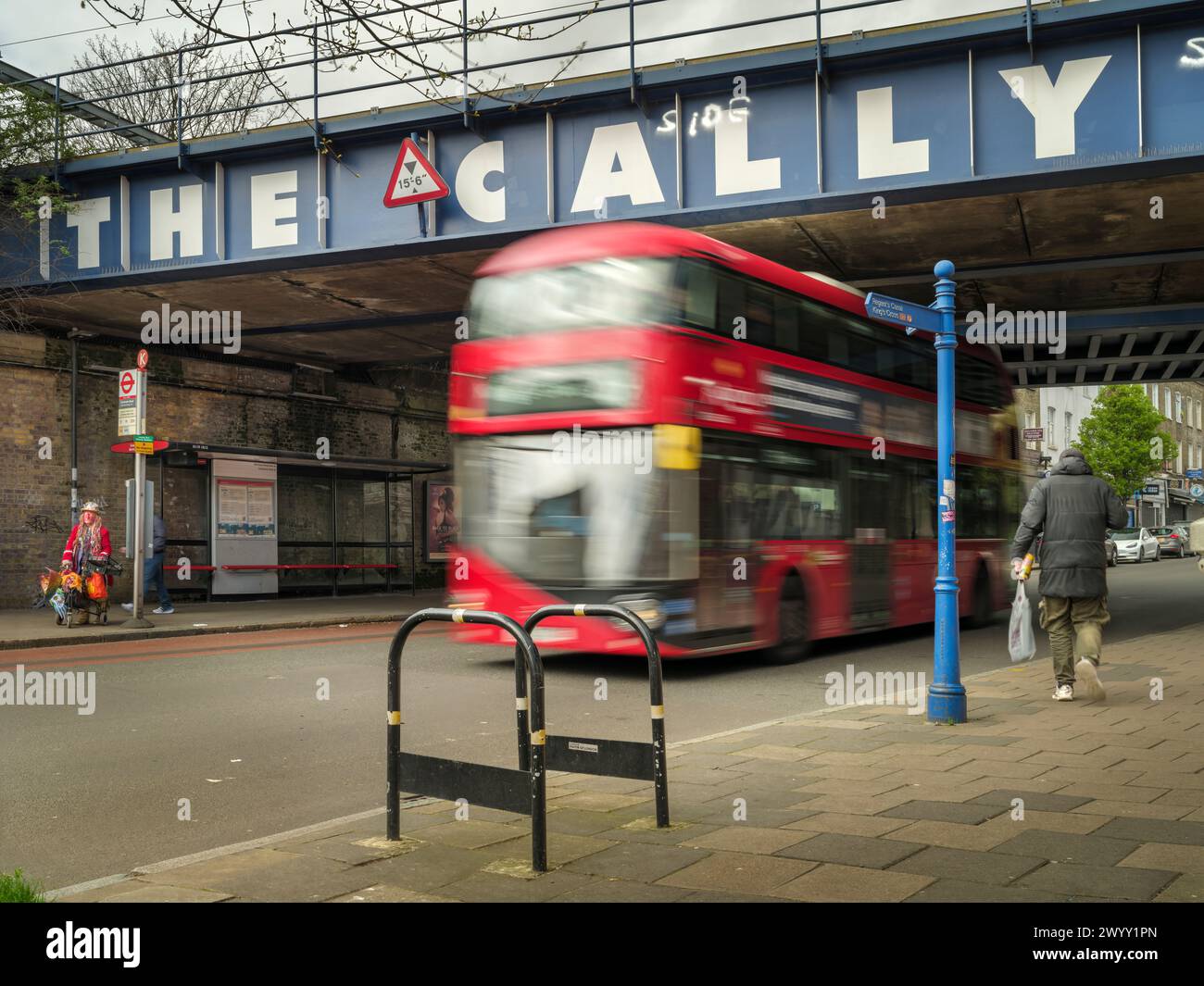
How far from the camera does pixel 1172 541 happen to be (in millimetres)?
57219

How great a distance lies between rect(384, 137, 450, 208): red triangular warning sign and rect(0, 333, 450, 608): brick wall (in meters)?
7.81

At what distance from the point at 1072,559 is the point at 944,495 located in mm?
1558

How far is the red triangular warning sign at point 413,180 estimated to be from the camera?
50.6ft

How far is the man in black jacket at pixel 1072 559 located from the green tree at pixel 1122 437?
2139 inches

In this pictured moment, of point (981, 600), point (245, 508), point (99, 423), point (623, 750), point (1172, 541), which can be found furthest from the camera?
point (1172, 541)

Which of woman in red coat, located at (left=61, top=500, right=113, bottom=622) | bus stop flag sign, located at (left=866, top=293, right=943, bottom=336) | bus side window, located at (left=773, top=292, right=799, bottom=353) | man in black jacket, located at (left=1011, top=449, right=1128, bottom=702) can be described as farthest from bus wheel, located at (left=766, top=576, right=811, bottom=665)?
woman in red coat, located at (left=61, top=500, right=113, bottom=622)

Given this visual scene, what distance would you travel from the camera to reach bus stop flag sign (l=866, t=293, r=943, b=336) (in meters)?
8.31

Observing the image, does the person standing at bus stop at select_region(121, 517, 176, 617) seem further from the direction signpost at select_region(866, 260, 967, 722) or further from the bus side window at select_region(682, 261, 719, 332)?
the direction signpost at select_region(866, 260, 967, 722)

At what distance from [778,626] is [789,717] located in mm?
3952

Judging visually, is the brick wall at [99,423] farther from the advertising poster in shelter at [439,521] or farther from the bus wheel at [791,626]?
the bus wheel at [791,626]

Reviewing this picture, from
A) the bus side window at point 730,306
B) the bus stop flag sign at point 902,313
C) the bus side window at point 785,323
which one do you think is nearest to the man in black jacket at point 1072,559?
the bus stop flag sign at point 902,313

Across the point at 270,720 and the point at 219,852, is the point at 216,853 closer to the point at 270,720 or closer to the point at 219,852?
the point at 219,852

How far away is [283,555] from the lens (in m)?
24.4

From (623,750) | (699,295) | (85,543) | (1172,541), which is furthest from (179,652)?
(1172,541)
